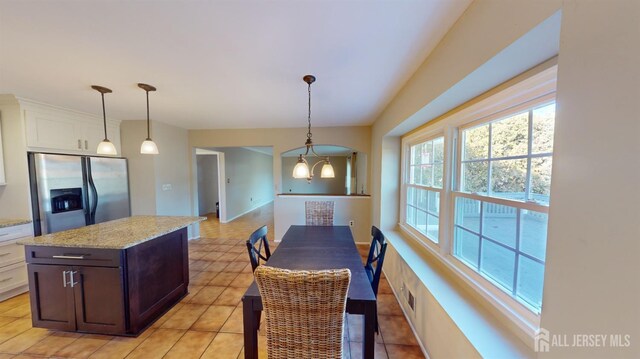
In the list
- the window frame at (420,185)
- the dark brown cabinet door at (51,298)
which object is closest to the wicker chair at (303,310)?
the window frame at (420,185)

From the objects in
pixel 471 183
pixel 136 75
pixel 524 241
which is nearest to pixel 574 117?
pixel 524 241

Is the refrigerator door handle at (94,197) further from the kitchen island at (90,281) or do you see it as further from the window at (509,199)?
the window at (509,199)

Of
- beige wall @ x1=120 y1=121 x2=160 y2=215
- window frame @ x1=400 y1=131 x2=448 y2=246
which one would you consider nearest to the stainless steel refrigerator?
beige wall @ x1=120 y1=121 x2=160 y2=215

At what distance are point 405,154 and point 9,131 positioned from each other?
4915 mm

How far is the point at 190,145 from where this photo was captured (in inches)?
179

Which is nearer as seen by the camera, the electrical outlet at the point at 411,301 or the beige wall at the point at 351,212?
the electrical outlet at the point at 411,301

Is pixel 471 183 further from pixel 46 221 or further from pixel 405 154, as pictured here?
pixel 46 221

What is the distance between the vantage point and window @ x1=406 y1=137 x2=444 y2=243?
87.3 inches

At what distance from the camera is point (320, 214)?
3.30 m

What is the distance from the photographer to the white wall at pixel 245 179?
632cm

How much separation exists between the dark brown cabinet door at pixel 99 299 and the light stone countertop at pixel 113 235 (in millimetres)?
229

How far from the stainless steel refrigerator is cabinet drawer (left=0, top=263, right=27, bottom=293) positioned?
386 mm

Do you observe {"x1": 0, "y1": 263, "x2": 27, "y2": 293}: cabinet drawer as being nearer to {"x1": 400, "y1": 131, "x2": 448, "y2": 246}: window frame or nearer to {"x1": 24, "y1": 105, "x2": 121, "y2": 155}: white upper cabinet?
{"x1": 24, "y1": 105, "x2": 121, "y2": 155}: white upper cabinet

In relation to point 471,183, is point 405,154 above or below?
above
